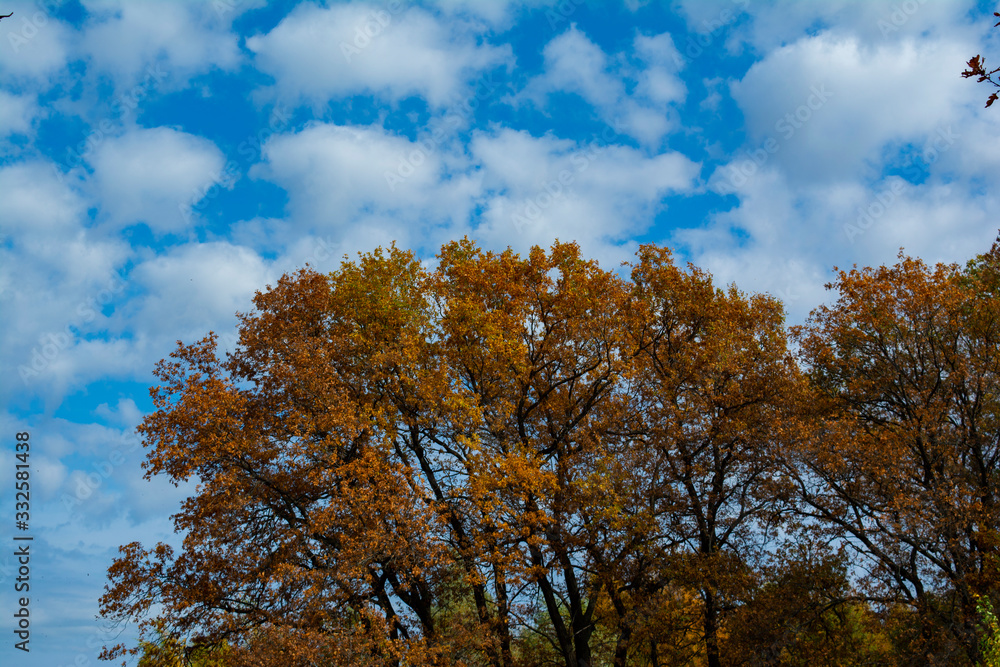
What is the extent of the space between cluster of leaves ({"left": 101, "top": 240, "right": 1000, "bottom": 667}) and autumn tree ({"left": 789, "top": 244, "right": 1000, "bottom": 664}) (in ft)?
0.28

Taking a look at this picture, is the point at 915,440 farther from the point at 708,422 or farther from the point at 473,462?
the point at 473,462

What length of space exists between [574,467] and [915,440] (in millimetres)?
9629

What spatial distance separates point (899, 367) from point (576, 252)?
1068 centimetres

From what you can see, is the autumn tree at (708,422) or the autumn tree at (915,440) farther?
the autumn tree at (708,422)

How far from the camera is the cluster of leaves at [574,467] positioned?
62.3ft

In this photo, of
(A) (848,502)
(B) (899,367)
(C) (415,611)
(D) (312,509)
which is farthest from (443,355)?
(B) (899,367)

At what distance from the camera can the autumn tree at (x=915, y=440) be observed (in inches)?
748

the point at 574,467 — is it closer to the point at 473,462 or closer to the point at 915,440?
the point at 473,462

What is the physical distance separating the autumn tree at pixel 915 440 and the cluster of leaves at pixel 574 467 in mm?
86

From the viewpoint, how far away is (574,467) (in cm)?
2236

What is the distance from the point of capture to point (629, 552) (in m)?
22.3

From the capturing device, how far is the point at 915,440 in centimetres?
2092

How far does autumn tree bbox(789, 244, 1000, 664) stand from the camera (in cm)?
1900

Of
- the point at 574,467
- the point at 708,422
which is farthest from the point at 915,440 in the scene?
the point at 574,467
